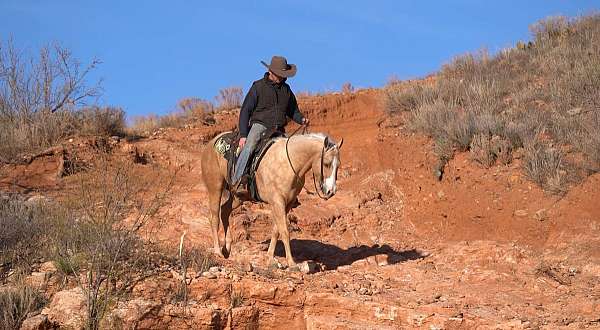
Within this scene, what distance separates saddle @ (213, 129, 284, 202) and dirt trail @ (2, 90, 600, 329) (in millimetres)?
1195

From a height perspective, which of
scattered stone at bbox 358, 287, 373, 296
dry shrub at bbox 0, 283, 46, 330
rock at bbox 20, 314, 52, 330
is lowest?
scattered stone at bbox 358, 287, 373, 296

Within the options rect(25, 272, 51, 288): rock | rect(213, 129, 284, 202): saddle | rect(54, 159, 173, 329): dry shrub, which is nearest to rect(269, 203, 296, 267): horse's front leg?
rect(213, 129, 284, 202): saddle

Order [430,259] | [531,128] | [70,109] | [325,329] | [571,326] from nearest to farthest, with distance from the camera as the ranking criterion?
[571,326] → [325,329] → [430,259] → [531,128] → [70,109]

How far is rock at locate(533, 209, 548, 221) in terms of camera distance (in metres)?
12.0

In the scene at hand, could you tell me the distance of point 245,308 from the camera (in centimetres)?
882

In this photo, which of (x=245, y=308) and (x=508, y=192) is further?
(x=508, y=192)

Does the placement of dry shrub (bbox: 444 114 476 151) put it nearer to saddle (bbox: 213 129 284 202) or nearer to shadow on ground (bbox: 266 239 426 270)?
shadow on ground (bbox: 266 239 426 270)

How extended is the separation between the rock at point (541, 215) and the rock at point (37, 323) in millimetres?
7879

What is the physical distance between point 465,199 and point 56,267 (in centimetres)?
759

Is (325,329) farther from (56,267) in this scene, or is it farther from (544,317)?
(56,267)

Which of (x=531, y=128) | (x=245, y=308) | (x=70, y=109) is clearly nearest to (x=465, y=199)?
(x=531, y=128)

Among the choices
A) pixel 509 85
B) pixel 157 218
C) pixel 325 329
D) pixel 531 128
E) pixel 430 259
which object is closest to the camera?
pixel 325 329

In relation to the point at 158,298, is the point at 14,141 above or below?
above

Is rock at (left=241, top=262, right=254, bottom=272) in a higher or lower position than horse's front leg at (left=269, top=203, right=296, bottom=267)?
lower
